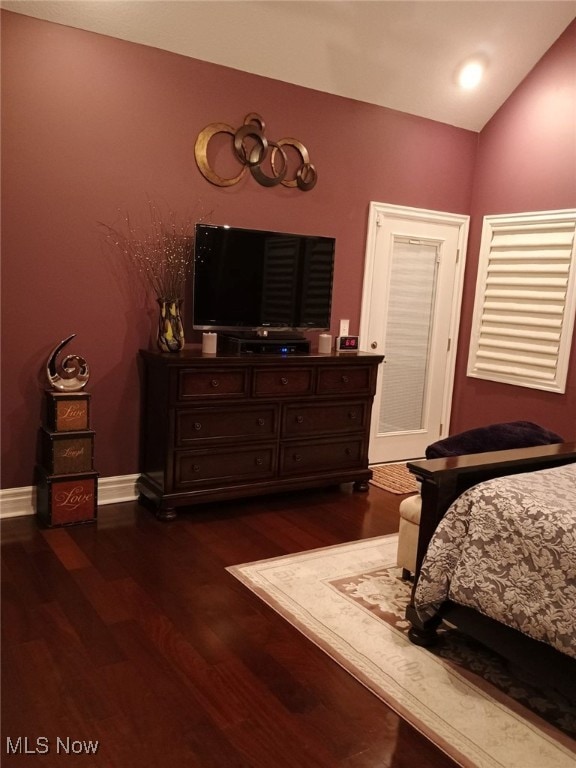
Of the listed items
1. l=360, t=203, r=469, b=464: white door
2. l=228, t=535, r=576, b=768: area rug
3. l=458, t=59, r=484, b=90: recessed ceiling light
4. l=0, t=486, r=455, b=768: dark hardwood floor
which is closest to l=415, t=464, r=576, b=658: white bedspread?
l=228, t=535, r=576, b=768: area rug

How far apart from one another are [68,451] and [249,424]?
3.50ft

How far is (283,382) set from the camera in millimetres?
4070

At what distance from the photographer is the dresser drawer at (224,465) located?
3791mm

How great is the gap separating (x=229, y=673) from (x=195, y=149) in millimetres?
3051

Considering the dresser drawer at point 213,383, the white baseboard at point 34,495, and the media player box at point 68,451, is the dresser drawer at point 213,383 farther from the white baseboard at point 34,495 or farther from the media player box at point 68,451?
the white baseboard at point 34,495

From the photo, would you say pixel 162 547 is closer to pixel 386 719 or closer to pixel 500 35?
pixel 386 719

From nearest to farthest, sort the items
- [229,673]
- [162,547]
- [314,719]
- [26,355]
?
[314,719] → [229,673] → [162,547] → [26,355]

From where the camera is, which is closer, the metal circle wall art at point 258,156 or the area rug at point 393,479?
the metal circle wall art at point 258,156

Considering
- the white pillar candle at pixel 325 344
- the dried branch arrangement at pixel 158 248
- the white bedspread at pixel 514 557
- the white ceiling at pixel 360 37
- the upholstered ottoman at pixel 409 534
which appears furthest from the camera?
the white pillar candle at pixel 325 344

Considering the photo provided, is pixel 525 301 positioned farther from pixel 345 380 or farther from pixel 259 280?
pixel 259 280

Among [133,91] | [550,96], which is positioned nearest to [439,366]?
[550,96]

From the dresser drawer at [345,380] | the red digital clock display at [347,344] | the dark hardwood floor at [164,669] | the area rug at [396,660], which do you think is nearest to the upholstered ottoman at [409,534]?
the area rug at [396,660]

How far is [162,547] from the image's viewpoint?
3393mm

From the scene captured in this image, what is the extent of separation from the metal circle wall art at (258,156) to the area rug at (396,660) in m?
2.42
